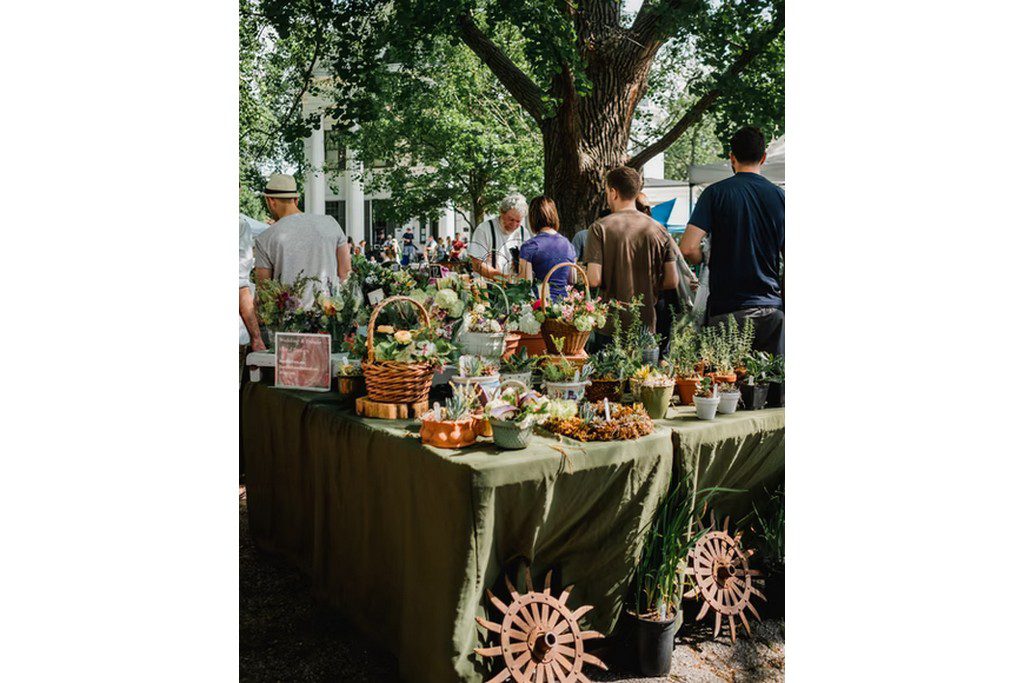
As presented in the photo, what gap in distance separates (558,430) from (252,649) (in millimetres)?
1194

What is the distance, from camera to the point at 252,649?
2422 millimetres

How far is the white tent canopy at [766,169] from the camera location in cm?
448

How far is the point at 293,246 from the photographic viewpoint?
3.45 metres

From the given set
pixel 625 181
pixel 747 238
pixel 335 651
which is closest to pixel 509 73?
pixel 625 181

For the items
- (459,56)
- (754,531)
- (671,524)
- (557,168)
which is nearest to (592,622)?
(671,524)

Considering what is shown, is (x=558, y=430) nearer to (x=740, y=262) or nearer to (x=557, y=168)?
(x=740, y=262)

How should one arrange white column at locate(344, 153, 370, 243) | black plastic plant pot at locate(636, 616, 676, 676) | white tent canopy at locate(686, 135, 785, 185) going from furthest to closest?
white column at locate(344, 153, 370, 243)
white tent canopy at locate(686, 135, 785, 185)
black plastic plant pot at locate(636, 616, 676, 676)

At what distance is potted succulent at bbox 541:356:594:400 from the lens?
8.09 ft

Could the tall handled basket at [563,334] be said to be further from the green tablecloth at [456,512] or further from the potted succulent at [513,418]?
the potted succulent at [513,418]

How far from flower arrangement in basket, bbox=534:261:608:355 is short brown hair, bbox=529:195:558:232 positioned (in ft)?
3.38

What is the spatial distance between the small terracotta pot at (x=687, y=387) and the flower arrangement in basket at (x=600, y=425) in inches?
17.9

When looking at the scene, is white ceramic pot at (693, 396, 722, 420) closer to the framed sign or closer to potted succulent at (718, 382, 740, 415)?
potted succulent at (718, 382, 740, 415)

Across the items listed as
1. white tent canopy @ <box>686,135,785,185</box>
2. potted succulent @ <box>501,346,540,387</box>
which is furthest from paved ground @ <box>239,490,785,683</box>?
white tent canopy @ <box>686,135,785,185</box>

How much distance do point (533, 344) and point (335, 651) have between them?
121 cm
